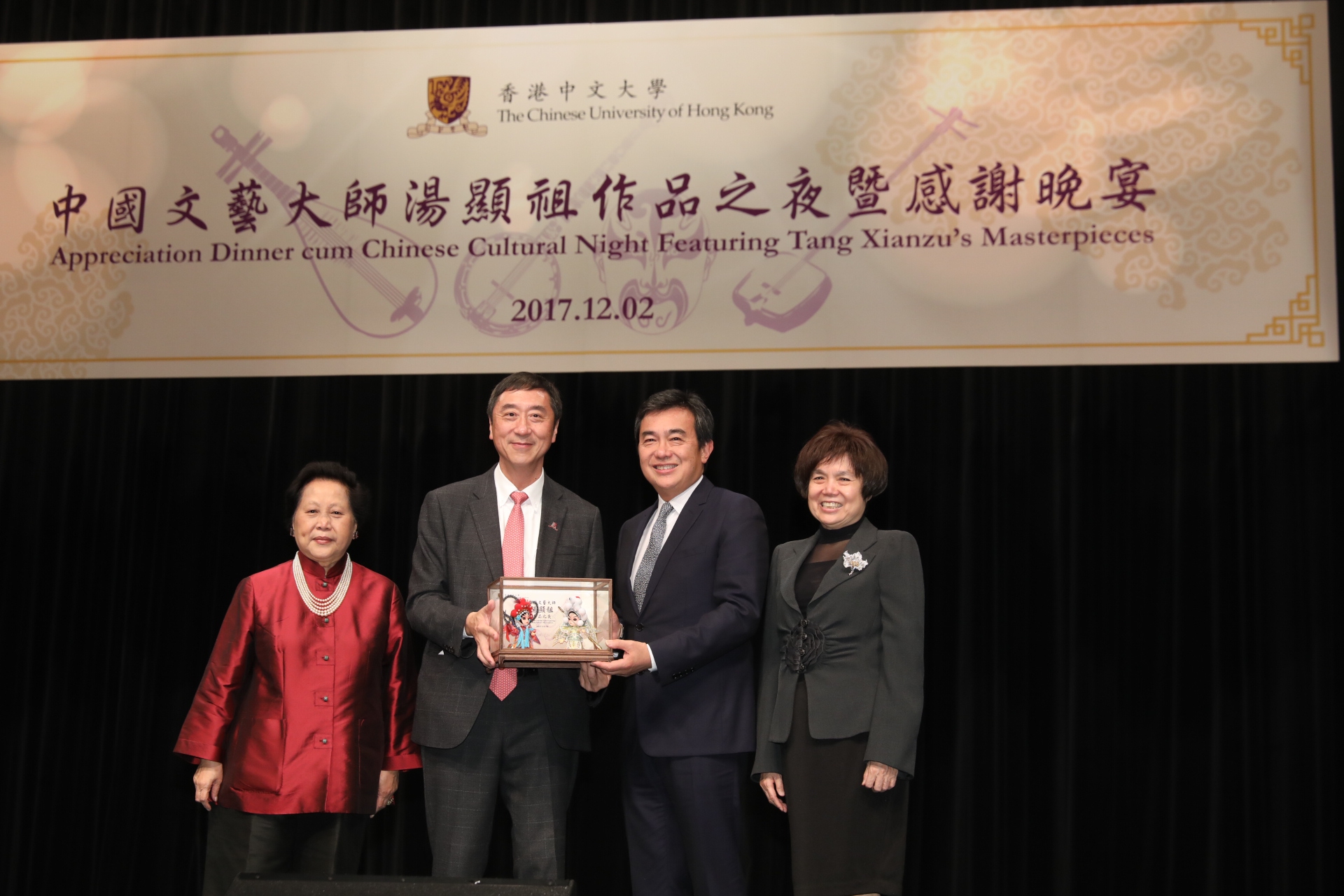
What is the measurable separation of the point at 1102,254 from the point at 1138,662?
4.74 ft

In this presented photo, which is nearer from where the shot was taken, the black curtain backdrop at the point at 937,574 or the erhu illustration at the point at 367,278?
the black curtain backdrop at the point at 937,574

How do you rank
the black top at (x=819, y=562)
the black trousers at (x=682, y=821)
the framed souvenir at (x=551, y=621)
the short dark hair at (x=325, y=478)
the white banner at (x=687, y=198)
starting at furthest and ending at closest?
the white banner at (x=687, y=198), the short dark hair at (x=325, y=478), the black top at (x=819, y=562), the black trousers at (x=682, y=821), the framed souvenir at (x=551, y=621)

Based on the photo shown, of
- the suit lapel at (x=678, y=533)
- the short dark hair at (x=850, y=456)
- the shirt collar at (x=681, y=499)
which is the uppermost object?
the short dark hair at (x=850, y=456)

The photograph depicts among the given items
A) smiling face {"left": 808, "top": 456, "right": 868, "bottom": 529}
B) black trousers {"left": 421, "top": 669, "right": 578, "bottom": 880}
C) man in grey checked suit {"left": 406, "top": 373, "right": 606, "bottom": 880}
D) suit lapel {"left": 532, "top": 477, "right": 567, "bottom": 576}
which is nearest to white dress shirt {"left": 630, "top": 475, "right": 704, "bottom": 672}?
man in grey checked suit {"left": 406, "top": 373, "right": 606, "bottom": 880}

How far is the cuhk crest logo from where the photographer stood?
13.6 feet

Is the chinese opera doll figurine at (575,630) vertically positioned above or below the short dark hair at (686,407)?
below

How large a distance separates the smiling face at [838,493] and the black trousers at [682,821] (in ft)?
2.19

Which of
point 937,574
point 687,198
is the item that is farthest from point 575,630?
point 687,198

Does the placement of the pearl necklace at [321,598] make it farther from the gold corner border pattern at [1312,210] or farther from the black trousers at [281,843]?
the gold corner border pattern at [1312,210]

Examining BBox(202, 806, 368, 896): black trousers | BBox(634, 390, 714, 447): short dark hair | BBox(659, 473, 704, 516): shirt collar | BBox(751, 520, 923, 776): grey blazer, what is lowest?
BBox(202, 806, 368, 896): black trousers

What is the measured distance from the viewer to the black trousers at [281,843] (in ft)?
9.23

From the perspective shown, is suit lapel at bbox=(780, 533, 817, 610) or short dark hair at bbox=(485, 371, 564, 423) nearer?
suit lapel at bbox=(780, 533, 817, 610)

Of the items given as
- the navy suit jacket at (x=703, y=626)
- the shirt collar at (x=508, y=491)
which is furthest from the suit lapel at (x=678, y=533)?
the shirt collar at (x=508, y=491)

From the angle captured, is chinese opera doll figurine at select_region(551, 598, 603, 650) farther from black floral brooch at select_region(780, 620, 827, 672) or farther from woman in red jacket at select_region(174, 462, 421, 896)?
woman in red jacket at select_region(174, 462, 421, 896)
